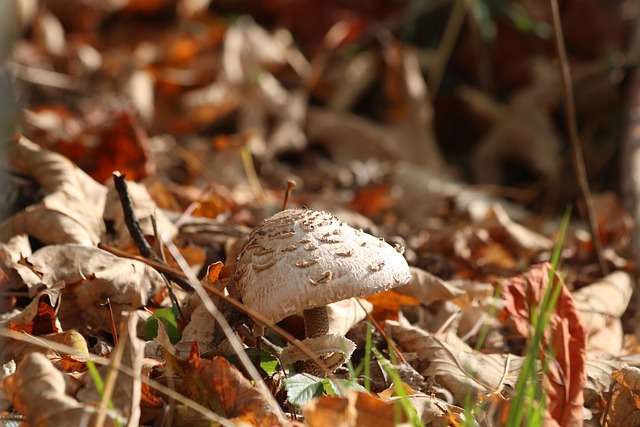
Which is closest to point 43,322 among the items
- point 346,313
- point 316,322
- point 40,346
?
point 40,346

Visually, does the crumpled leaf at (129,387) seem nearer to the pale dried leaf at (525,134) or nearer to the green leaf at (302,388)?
the green leaf at (302,388)

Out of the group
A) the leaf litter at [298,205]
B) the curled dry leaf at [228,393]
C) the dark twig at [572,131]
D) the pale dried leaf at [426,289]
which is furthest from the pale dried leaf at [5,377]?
the dark twig at [572,131]

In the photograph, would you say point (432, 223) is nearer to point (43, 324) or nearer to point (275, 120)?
point (275, 120)

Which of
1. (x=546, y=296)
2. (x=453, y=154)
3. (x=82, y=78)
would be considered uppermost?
(x=546, y=296)

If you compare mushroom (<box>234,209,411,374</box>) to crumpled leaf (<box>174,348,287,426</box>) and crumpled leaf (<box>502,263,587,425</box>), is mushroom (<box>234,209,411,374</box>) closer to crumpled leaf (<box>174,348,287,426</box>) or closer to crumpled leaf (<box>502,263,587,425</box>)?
crumpled leaf (<box>174,348,287,426</box>)

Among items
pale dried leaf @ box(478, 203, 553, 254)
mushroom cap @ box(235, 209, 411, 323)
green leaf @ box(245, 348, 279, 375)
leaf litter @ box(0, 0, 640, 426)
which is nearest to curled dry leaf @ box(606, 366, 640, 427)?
leaf litter @ box(0, 0, 640, 426)

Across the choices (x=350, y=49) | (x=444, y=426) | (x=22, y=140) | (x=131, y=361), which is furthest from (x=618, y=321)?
(x=350, y=49)
